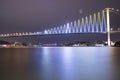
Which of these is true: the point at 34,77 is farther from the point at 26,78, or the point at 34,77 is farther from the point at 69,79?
the point at 69,79

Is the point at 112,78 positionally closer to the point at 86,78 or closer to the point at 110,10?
the point at 86,78

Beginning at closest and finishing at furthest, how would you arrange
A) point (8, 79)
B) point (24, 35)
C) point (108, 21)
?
point (8, 79), point (24, 35), point (108, 21)

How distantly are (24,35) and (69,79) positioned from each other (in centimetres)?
3456

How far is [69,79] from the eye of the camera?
10070 millimetres

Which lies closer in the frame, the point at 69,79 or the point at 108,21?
the point at 69,79

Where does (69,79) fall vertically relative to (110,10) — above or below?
below

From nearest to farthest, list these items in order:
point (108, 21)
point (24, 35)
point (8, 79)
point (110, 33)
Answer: point (8, 79)
point (110, 33)
point (24, 35)
point (108, 21)

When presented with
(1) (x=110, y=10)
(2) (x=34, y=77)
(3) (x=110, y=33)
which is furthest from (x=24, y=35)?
(2) (x=34, y=77)

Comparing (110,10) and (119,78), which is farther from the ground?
(110,10)

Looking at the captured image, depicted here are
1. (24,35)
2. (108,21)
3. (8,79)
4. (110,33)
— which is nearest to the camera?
(8,79)

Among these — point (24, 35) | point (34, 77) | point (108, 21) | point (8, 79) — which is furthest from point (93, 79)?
point (108, 21)

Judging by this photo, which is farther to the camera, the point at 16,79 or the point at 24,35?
the point at 24,35

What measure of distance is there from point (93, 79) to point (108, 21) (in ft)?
128

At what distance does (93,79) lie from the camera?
9.90 m
